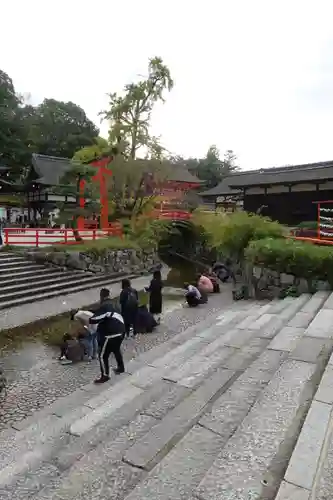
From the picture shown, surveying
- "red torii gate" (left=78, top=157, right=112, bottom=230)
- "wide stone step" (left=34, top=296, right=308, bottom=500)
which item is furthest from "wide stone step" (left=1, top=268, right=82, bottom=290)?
"wide stone step" (left=34, top=296, right=308, bottom=500)

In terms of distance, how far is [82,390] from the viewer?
18.6 ft

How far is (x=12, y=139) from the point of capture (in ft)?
127

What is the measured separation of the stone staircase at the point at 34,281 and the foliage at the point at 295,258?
689cm

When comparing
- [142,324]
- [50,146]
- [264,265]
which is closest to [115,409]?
[142,324]

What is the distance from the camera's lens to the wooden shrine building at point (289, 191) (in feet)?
66.3

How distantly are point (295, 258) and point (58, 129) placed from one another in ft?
146

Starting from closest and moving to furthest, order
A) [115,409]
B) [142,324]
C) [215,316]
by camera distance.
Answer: [115,409]
[142,324]
[215,316]

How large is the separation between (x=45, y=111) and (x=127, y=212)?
33.3 metres

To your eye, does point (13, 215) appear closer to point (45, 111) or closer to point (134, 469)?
point (45, 111)

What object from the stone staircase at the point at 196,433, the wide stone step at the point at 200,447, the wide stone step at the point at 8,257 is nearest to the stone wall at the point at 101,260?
the wide stone step at the point at 8,257

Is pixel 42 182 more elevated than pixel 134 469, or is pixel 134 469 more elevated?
pixel 42 182

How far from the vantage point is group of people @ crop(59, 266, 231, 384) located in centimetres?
570

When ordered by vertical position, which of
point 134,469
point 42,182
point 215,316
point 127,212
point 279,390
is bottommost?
point 215,316

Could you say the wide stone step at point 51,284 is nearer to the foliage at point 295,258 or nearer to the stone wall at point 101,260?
the stone wall at point 101,260
